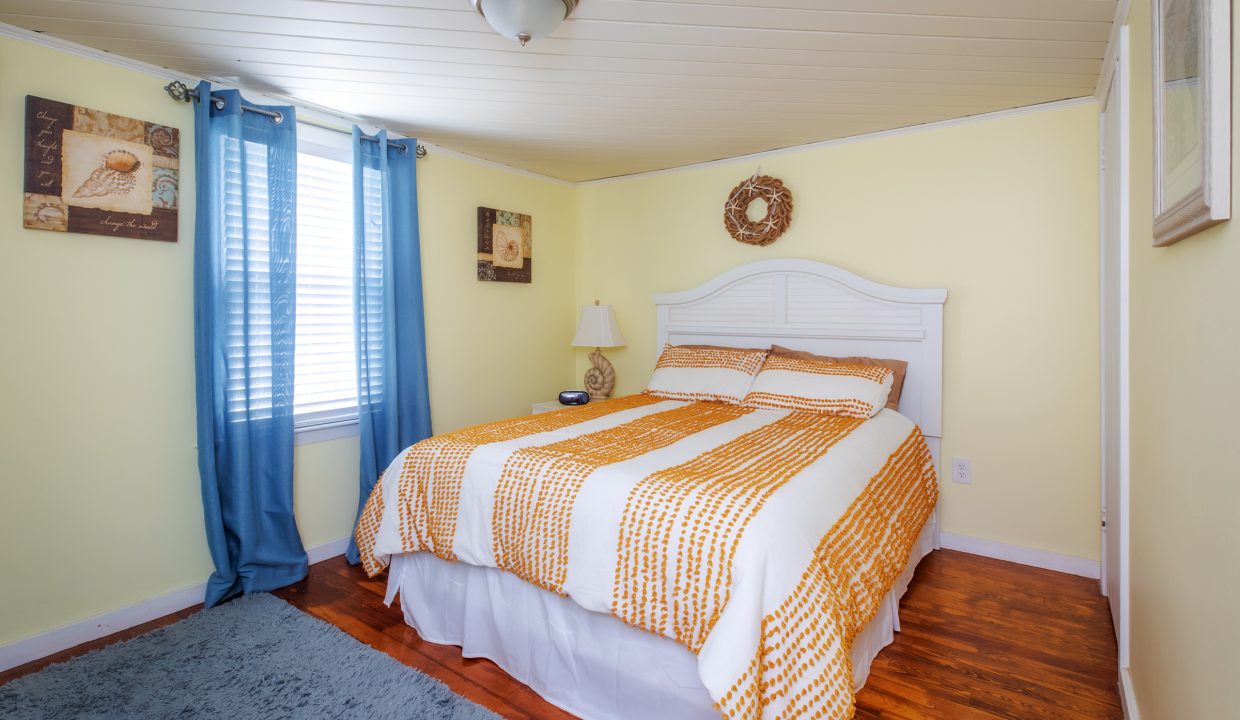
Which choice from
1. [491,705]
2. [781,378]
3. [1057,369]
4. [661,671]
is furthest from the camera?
[781,378]

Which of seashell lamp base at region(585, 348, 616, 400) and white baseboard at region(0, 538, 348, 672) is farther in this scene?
seashell lamp base at region(585, 348, 616, 400)

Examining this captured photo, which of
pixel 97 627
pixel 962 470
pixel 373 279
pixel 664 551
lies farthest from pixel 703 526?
pixel 97 627

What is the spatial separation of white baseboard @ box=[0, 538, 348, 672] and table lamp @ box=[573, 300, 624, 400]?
7.83ft

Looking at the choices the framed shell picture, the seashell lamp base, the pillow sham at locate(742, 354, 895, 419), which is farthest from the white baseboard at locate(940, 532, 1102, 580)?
the framed shell picture

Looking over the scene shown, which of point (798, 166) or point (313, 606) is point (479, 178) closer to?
point (798, 166)

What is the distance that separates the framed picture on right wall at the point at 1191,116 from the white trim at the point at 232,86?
120 inches

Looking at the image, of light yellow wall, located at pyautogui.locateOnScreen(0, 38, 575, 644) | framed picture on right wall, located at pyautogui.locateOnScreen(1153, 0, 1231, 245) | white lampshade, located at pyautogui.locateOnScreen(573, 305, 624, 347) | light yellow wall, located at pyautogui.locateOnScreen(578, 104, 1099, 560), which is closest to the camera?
framed picture on right wall, located at pyautogui.locateOnScreen(1153, 0, 1231, 245)

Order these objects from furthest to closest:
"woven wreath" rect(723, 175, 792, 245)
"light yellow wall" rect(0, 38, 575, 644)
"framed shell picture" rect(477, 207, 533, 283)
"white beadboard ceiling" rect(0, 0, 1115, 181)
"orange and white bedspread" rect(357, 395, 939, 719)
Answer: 1. "framed shell picture" rect(477, 207, 533, 283)
2. "woven wreath" rect(723, 175, 792, 245)
3. "light yellow wall" rect(0, 38, 575, 644)
4. "white beadboard ceiling" rect(0, 0, 1115, 181)
5. "orange and white bedspread" rect(357, 395, 939, 719)

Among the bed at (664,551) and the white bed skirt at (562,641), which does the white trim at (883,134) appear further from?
the white bed skirt at (562,641)

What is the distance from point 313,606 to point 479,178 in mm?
2486

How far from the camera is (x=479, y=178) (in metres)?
3.71

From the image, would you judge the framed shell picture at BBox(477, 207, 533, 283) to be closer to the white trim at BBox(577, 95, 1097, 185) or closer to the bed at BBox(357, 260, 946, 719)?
the white trim at BBox(577, 95, 1097, 185)

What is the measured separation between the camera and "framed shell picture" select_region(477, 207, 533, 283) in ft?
12.1

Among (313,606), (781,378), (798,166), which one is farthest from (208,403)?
(798,166)
